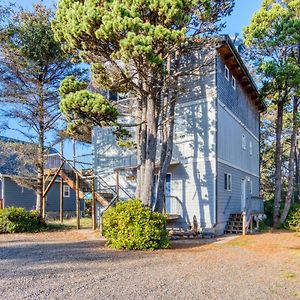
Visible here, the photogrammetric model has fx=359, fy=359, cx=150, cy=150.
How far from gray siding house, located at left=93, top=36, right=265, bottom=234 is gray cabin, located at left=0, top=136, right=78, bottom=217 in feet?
25.1

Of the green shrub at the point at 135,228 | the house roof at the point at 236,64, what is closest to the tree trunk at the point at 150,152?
→ the green shrub at the point at 135,228

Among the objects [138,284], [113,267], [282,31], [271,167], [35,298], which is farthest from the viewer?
[271,167]

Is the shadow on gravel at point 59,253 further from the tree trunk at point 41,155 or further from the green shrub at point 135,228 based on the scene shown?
the tree trunk at point 41,155

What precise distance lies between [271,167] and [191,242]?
21.9 meters

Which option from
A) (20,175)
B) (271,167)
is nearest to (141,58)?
(20,175)

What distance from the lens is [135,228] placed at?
10164mm

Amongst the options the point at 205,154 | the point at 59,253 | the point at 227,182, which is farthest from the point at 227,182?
the point at 59,253

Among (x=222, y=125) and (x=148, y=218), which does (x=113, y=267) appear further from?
(x=222, y=125)

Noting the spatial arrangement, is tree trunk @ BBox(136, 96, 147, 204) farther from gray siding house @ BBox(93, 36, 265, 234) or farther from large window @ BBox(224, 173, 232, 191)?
large window @ BBox(224, 173, 232, 191)

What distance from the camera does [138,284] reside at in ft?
20.2

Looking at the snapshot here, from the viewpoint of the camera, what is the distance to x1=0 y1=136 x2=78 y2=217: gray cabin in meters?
22.0

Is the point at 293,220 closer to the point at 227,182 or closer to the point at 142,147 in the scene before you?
the point at 227,182

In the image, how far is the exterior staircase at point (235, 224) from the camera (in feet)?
50.6

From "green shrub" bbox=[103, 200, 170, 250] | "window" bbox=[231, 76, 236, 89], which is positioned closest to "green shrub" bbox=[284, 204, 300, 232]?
"window" bbox=[231, 76, 236, 89]
